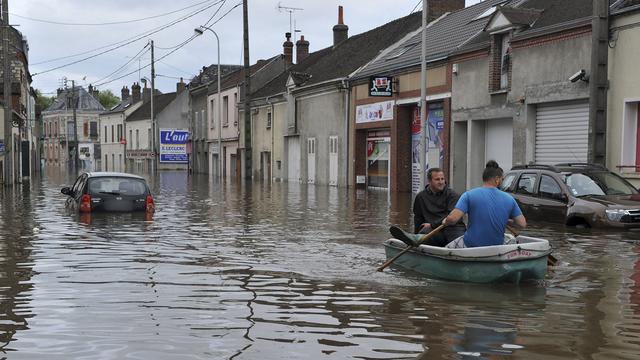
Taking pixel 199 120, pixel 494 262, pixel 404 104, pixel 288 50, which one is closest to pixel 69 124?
pixel 199 120

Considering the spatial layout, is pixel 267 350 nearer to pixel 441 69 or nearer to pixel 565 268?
pixel 565 268

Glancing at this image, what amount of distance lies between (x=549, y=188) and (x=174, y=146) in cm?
5108

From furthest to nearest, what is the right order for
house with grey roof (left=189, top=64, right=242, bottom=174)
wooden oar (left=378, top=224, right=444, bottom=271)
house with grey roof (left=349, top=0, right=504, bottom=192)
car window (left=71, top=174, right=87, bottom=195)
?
1. house with grey roof (left=189, top=64, right=242, bottom=174)
2. house with grey roof (left=349, top=0, right=504, bottom=192)
3. car window (left=71, top=174, right=87, bottom=195)
4. wooden oar (left=378, top=224, right=444, bottom=271)

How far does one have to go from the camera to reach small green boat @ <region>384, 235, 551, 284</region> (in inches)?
331

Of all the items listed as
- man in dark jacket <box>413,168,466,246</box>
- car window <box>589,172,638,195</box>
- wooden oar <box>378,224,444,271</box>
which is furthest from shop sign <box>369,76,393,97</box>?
wooden oar <box>378,224,444,271</box>

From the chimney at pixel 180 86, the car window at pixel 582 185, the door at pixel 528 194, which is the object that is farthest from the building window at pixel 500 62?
the chimney at pixel 180 86

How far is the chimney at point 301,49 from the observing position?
166ft

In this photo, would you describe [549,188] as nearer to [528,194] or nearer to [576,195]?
[528,194]

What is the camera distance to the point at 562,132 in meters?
20.9

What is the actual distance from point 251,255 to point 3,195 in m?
18.5

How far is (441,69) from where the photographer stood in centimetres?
2662

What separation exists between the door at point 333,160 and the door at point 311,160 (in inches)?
88.6

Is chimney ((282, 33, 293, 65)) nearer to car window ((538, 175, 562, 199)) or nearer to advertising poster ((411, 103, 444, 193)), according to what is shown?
advertising poster ((411, 103, 444, 193))

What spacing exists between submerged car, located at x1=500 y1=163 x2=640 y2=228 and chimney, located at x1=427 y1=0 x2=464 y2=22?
18.4 meters
